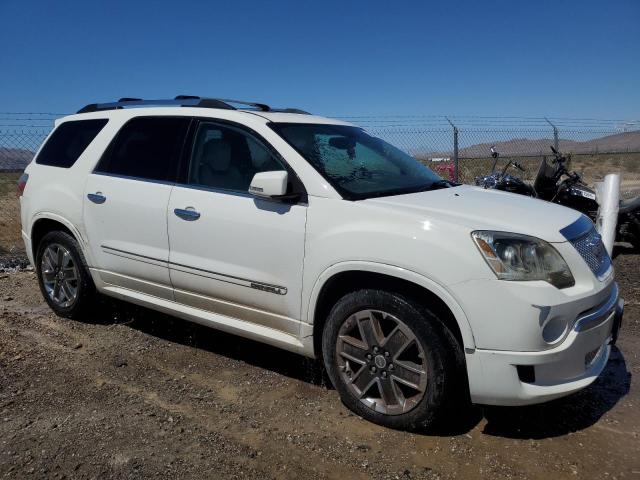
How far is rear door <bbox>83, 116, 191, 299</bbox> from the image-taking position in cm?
388

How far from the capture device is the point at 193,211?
3.62 metres

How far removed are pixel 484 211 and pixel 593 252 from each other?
0.67 m

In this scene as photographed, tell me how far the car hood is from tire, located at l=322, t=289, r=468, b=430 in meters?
0.49

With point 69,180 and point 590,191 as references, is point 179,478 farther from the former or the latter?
point 590,191

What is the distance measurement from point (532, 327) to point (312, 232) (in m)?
1.28

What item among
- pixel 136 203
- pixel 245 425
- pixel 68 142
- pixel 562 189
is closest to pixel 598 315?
pixel 245 425

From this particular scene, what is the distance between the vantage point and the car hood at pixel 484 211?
9.14 ft

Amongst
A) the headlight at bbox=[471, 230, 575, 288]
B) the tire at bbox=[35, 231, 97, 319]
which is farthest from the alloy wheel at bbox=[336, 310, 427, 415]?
the tire at bbox=[35, 231, 97, 319]

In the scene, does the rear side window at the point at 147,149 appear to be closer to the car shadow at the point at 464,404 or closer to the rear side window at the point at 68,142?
the rear side window at the point at 68,142

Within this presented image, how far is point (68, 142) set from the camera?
4.73 meters

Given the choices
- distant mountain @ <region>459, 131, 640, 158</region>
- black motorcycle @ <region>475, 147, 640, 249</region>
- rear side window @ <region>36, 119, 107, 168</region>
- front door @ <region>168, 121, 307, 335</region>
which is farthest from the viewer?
distant mountain @ <region>459, 131, 640, 158</region>

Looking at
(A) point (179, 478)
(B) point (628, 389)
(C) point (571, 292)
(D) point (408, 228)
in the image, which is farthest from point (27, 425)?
(B) point (628, 389)

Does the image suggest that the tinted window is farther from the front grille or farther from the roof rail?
the front grille

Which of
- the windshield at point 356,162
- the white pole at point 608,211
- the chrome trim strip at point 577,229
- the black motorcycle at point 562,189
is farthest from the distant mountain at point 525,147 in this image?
the chrome trim strip at point 577,229
